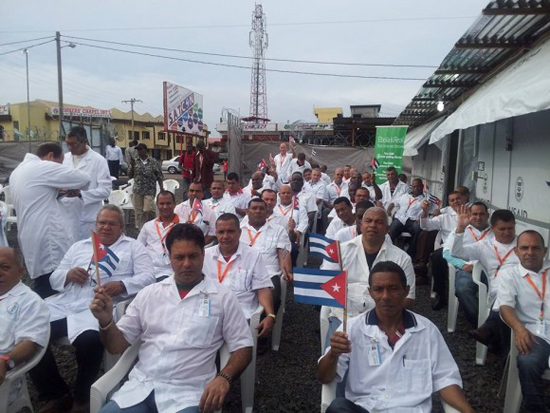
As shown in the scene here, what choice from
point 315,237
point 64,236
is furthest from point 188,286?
point 64,236

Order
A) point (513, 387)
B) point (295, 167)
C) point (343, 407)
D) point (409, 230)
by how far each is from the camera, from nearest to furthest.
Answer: point (343, 407) < point (513, 387) < point (409, 230) < point (295, 167)

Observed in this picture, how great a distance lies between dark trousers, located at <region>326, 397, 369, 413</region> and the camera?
6.88 feet

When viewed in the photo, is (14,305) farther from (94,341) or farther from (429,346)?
(429,346)

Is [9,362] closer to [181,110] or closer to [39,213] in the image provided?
[39,213]

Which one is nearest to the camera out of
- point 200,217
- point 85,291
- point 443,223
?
point 85,291

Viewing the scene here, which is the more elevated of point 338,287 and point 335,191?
point 335,191

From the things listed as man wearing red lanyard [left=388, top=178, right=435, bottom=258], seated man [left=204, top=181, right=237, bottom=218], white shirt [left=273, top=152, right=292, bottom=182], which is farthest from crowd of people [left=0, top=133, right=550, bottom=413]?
white shirt [left=273, top=152, right=292, bottom=182]

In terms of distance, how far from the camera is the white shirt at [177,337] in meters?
2.29

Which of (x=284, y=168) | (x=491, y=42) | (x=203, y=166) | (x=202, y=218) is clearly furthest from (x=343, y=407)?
(x=284, y=168)

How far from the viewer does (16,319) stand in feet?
8.32

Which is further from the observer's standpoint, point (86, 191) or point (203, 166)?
point (203, 166)

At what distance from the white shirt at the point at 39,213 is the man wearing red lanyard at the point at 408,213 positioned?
5.07 metres

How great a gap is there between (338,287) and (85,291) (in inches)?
80.0

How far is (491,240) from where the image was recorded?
13.1 feet
